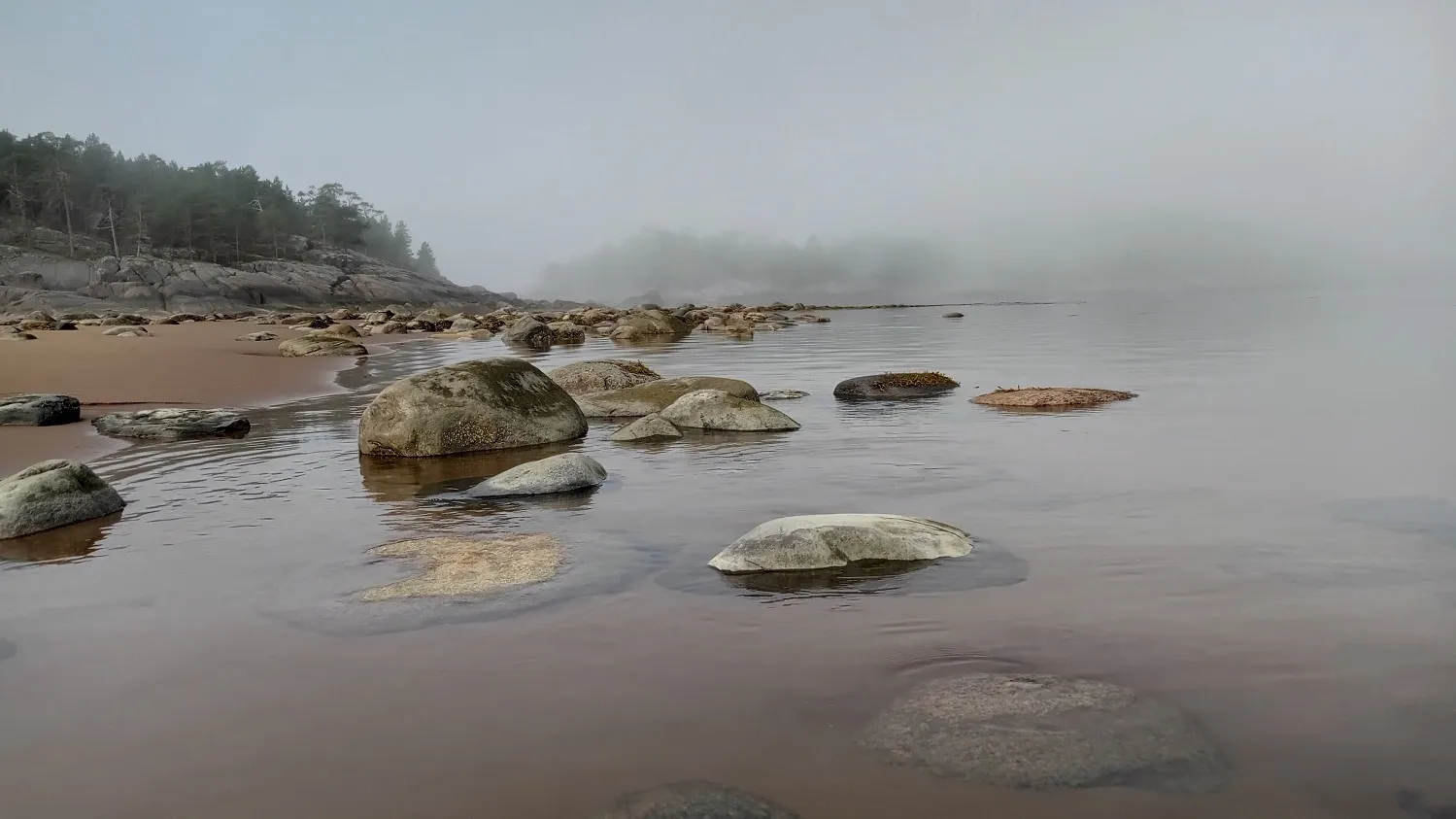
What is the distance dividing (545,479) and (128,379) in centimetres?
1374

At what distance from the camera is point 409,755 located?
329 cm

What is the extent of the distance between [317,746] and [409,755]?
38 cm

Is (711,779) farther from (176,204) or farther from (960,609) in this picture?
(176,204)

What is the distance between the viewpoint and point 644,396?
14.0 meters

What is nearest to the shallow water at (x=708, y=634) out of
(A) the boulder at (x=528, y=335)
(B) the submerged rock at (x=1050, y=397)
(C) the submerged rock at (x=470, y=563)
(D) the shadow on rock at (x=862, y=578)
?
(D) the shadow on rock at (x=862, y=578)

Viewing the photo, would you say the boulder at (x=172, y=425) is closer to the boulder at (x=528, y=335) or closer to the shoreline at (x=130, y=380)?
the shoreline at (x=130, y=380)

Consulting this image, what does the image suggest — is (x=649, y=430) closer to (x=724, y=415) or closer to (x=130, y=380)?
(x=724, y=415)

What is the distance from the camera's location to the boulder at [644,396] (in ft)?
45.0

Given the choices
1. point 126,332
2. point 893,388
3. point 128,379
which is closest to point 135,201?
point 126,332

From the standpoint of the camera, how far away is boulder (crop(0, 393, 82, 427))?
11828 millimetres

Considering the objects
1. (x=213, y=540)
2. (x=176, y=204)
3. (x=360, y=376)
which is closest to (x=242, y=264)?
(x=176, y=204)

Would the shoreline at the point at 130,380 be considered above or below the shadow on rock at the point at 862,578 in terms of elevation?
above

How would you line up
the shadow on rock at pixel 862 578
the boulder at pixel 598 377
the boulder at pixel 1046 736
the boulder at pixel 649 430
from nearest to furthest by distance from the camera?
the boulder at pixel 1046 736 < the shadow on rock at pixel 862 578 < the boulder at pixel 649 430 < the boulder at pixel 598 377

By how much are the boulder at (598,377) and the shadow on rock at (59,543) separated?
904cm
